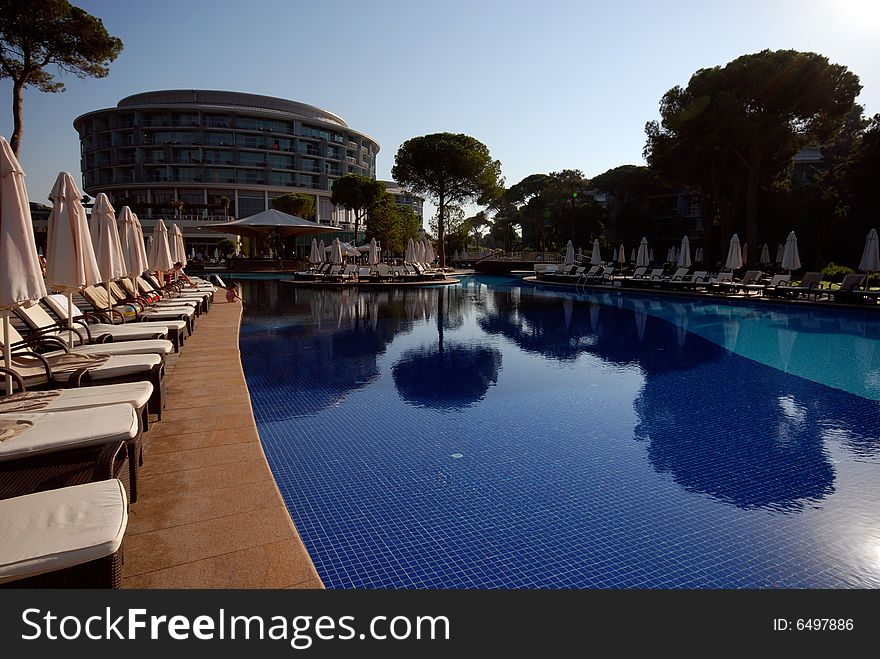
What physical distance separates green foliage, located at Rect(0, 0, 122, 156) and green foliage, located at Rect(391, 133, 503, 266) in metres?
20.4

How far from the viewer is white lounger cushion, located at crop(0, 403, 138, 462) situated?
8.43 feet

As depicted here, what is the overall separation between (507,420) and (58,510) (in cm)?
438

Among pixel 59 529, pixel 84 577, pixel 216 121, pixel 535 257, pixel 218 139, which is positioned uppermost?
pixel 216 121

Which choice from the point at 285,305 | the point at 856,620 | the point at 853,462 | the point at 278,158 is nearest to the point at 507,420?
the point at 853,462

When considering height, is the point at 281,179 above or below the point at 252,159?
below

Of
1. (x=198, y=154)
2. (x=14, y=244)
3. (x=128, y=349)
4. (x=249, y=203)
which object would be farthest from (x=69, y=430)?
(x=198, y=154)

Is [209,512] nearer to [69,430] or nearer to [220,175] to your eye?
[69,430]

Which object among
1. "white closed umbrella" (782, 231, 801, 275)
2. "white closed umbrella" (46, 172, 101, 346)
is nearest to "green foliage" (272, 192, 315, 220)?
"white closed umbrella" (782, 231, 801, 275)

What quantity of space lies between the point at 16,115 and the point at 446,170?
2464 cm

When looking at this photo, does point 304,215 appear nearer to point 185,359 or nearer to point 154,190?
point 154,190

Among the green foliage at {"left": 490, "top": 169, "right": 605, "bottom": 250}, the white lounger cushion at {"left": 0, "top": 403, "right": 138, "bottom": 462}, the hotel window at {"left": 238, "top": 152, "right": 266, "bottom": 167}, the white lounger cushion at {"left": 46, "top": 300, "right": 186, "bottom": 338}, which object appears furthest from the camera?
the hotel window at {"left": 238, "top": 152, "right": 266, "bottom": 167}

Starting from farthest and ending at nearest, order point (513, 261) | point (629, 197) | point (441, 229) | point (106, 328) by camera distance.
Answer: point (629, 197) < point (513, 261) < point (441, 229) < point (106, 328)

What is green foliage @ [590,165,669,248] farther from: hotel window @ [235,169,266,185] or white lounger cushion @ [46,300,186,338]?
white lounger cushion @ [46,300,186,338]

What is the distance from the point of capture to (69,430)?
108 inches
